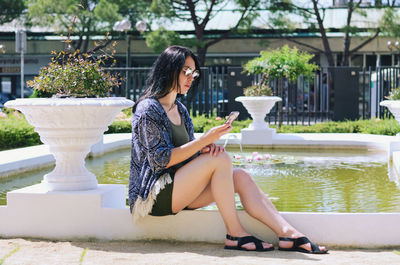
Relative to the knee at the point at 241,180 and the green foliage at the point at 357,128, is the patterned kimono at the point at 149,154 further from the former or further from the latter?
the green foliage at the point at 357,128

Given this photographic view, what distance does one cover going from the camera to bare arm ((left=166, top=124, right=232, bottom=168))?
3.35m

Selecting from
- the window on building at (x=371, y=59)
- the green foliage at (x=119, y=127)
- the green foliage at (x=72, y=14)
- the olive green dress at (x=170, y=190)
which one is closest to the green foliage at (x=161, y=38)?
the green foliage at (x=72, y=14)

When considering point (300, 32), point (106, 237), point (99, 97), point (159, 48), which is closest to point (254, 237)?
point (106, 237)

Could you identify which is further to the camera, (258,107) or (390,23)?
(390,23)

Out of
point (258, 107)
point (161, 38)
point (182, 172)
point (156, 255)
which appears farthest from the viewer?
point (161, 38)

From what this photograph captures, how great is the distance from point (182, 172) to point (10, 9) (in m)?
24.5

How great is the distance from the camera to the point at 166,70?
350 cm

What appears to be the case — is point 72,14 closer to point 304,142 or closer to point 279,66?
point 279,66

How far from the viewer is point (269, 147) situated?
9.36 m

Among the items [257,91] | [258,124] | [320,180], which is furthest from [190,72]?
[257,91]

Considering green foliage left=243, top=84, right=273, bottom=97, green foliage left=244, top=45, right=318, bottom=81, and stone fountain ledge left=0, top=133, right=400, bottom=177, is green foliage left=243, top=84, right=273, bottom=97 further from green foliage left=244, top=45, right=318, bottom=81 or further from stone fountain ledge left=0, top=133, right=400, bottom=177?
green foliage left=244, top=45, right=318, bottom=81

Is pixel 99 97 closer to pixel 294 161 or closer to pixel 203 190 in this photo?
pixel 203 190

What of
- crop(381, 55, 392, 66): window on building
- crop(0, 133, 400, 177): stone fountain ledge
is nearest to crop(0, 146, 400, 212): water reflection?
crop(0, 133, 400, 177): stone fountain ledge

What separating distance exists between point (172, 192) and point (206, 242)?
395mm
